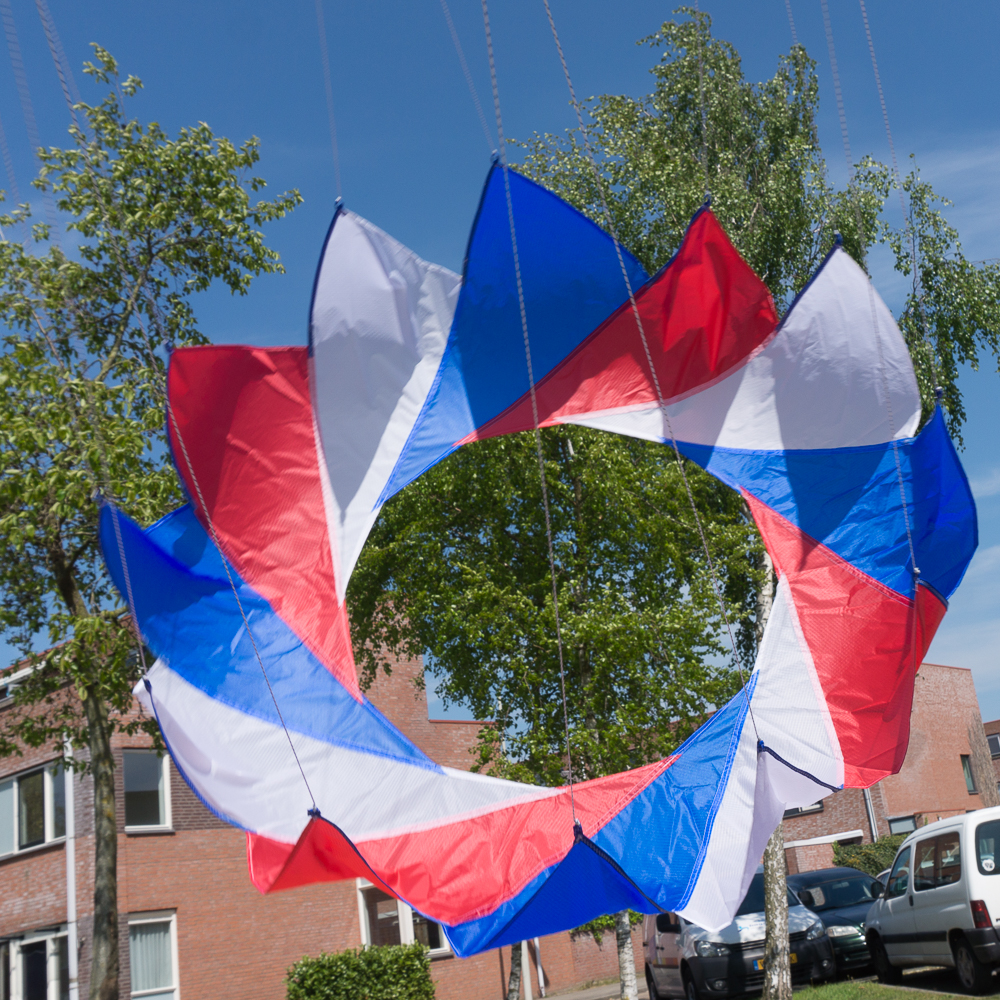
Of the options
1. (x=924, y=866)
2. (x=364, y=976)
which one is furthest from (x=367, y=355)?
(x=364, y=976)

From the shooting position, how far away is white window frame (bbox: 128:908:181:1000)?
18.9 meters

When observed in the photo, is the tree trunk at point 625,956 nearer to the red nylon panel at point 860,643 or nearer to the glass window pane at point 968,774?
the red nylon panel at point 860,643

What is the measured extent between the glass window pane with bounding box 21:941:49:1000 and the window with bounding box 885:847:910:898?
15.2 m

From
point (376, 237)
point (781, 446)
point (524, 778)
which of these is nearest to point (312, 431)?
point (376, 237)

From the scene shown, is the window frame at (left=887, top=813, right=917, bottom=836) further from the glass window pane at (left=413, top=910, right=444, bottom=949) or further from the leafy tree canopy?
the leafy tree canopy

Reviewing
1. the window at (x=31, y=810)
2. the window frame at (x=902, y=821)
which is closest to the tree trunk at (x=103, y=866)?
the window at (x=31, y=810)

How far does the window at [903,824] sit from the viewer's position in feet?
107

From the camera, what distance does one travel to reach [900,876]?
12.6 meters

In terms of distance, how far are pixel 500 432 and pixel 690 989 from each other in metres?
10.6

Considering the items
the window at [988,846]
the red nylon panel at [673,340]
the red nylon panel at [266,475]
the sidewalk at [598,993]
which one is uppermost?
the red nylon panel at [673,340]

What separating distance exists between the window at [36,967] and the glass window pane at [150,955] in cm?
122

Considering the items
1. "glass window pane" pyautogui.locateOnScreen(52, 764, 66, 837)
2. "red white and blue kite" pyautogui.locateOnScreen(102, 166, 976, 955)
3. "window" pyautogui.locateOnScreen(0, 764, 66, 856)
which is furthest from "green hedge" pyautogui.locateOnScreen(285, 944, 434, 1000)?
"red white and blue kite" pyautogui.locateOnScreen(102, 166, 976, 955)

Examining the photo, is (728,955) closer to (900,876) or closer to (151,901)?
(900,876)

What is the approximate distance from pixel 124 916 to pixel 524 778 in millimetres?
9406
